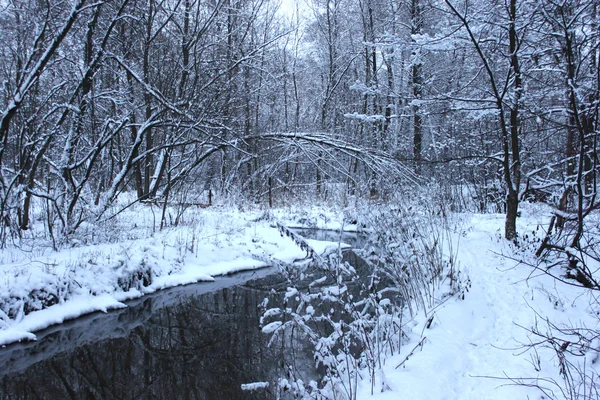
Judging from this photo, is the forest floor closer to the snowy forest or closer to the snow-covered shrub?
the snowy forest

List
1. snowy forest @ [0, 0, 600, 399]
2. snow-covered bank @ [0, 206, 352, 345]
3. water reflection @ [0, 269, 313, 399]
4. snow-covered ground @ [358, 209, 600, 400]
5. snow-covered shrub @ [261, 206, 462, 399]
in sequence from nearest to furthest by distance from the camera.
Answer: snow-covered ground @ [358, 209, 600, 400] → snow-covered shrub @ [261, 206, 462, 399] → snowy forest @ [0, 0, 600, 399] → water reflection @ [0, 269, 313, 399] → snow-covered bank @ [0, 206, 352, 345]

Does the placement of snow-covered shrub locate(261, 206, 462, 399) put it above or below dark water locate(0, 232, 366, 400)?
above

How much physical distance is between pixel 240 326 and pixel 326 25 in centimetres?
1957

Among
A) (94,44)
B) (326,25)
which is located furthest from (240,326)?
(326,25)

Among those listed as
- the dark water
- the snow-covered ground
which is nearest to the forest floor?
the snow-covered ground

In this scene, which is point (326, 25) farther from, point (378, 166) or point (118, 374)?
point (118, 374)

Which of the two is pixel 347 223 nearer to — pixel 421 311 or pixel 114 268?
pixel 421 311

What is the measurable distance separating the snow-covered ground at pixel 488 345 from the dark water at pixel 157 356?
0.97 m

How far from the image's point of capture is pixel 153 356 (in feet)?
13.1

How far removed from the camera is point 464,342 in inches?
132

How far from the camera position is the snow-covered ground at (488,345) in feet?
8.56

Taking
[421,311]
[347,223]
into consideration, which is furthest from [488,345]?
[347,223]

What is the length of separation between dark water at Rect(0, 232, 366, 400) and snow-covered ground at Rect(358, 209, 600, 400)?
97 centimetres

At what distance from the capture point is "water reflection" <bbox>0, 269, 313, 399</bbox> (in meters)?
3.33
